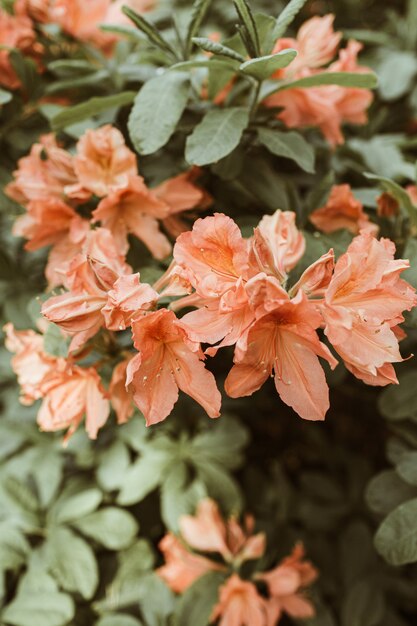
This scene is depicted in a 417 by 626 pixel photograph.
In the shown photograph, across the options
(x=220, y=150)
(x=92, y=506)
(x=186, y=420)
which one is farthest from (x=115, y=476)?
(x=220, y=150)

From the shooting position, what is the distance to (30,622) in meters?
1.32

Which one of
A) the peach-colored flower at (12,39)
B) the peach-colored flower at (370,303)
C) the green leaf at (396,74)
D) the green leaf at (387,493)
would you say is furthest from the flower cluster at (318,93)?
the green leaf at (387,493)

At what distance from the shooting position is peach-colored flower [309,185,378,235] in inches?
45.2

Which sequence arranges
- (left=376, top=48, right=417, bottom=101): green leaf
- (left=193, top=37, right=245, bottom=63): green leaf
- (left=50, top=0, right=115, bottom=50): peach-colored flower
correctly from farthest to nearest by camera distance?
(left=376, top=48, right=417, bottom=101): green leaf < (left=50, top=0, right=115, bottom=50): peach-colored flower < (left=193, top=37, right=245, bottom=63): green leaf

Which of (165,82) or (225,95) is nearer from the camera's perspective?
(165,82)

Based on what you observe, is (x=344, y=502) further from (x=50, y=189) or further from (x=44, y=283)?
(x=50, y=189)

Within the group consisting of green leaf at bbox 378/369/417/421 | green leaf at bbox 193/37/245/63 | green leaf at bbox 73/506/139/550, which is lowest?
green leaf at bbox 73/506/139/550

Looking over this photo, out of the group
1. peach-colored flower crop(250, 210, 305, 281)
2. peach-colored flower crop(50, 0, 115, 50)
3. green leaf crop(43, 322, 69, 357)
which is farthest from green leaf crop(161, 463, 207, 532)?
peach-colored flower crop(50, 0, 115, 50)

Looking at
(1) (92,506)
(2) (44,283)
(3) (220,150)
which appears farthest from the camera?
(2) (44,283)

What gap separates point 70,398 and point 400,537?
2.13ft

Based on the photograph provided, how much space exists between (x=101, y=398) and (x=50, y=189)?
0.41 metres

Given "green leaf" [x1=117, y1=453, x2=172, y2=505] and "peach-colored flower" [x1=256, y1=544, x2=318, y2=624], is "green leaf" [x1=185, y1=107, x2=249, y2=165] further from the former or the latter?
"peach-colored flower" [x1=256, y1=544, x2=318, y2=624]

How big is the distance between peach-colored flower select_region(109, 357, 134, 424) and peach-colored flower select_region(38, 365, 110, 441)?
0.02m

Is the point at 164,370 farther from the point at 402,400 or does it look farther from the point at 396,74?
the point at 396,74
